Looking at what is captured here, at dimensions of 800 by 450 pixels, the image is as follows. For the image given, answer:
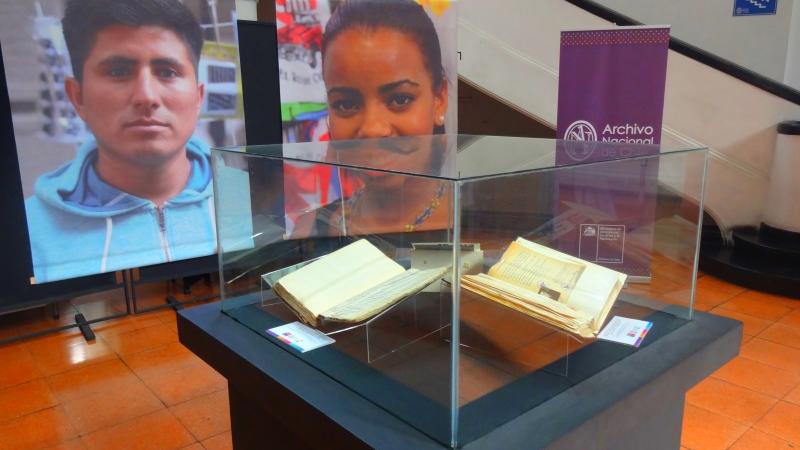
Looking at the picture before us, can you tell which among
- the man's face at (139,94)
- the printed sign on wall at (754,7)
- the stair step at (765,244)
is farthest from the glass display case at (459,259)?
the printed sign on wall at (754,7)

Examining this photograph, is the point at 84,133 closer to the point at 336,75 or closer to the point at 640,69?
the point at 336,75

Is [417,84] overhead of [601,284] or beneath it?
overhead

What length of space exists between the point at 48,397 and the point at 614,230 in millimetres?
2457

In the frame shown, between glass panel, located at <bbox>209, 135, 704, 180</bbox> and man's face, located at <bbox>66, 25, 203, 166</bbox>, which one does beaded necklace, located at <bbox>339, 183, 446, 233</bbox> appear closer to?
glass panel, located at <bbox>209, 135, 704, 180</bbox>

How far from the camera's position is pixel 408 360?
108 centimetres

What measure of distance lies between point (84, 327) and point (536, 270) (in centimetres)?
293

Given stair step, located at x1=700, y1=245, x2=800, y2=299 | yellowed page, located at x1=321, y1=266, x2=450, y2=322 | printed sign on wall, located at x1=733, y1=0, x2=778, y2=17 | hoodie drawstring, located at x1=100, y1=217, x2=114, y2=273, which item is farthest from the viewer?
printed sign on wall, located at x1=733, y1=0, x2=778, y2=17

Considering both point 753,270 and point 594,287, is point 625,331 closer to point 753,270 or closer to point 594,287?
point 594,287

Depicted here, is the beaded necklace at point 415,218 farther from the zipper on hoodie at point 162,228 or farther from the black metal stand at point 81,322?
the black metal stand at point 81,322

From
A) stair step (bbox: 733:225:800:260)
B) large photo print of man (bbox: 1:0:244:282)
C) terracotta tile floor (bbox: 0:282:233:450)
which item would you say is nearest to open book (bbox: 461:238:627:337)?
terracotta tile floor (bbox: 0:282:233:450)

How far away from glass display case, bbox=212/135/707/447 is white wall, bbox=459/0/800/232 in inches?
127

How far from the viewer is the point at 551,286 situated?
3.85 ft

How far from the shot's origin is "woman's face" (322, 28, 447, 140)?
146 inches

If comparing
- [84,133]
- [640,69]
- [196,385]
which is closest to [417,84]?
[640,69]
